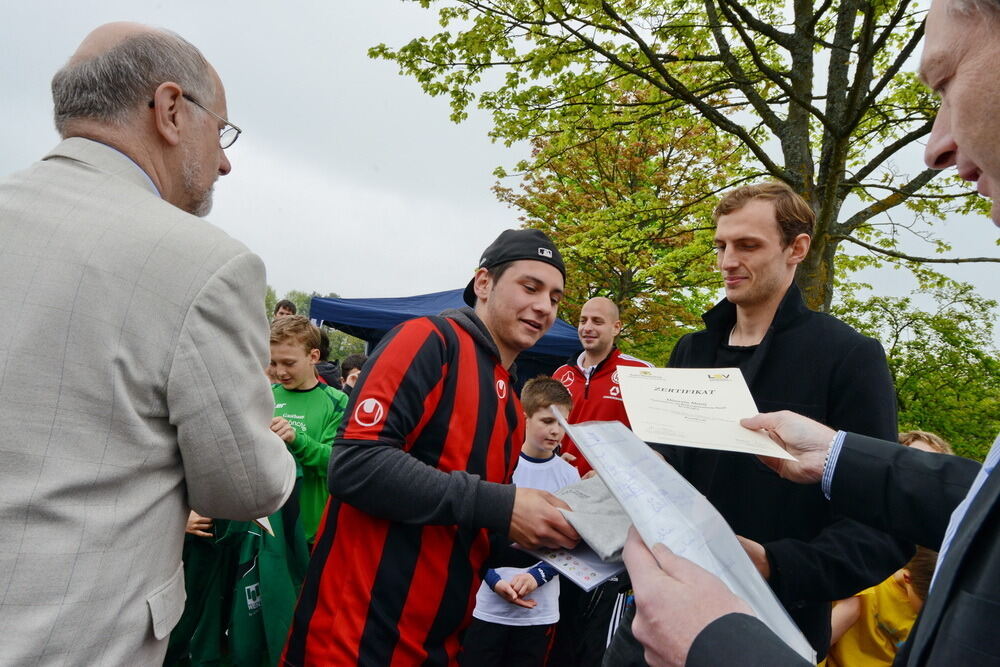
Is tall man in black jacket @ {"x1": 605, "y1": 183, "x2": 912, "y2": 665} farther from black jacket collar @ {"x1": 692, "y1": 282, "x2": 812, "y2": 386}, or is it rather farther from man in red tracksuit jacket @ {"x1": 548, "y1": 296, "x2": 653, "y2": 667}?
man in red tracksuit jacket @ {"x1": 548, "y1": 296, "x2": 653, "y2": 667}

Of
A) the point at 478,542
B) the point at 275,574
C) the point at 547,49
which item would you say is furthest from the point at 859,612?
the point at 547,49

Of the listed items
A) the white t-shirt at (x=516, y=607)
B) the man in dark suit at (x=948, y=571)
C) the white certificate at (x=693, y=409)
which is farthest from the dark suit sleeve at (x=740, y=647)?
the white t-shirt at (x=516, y=607)

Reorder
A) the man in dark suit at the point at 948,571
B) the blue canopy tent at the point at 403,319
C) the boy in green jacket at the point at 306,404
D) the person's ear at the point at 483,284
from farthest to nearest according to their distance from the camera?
the blue canopy tent at the point at 403,319 < the boy in green jacket at the point at 306,404 < the person's ear at the point at 483,284 < the man in dark suit at the point at 948,571

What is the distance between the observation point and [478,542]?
1.91m

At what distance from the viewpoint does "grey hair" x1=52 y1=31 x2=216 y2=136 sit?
1382 millimetres

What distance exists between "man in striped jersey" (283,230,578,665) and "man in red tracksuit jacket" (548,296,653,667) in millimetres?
2398

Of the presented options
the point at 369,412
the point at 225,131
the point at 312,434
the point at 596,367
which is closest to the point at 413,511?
the point at 369,412

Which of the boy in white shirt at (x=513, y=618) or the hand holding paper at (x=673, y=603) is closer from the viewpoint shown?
the hand holding paper at (x=673, y=603)

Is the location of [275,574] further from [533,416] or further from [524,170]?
[524,170]

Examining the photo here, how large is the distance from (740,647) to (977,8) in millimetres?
992

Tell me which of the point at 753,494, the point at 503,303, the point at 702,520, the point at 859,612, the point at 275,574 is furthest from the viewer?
the point at 275,574

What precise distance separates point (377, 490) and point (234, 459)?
0.46 meters

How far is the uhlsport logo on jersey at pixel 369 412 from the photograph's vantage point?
5.63 ft

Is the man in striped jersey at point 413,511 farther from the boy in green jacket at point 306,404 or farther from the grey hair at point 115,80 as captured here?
the boy in green jacket at point 306,404
